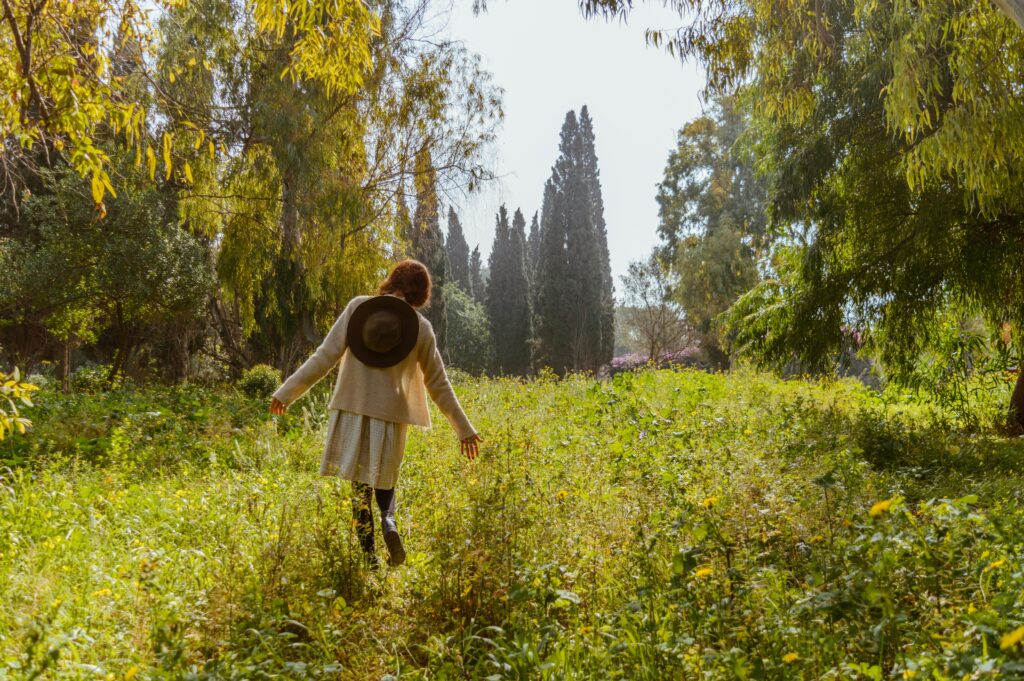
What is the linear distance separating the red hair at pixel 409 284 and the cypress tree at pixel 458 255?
155 ft

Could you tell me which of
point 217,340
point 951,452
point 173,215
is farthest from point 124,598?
point 217,340

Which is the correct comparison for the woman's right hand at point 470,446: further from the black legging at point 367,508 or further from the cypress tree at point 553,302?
the cypress tree at point 553,302

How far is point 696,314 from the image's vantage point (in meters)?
26.5

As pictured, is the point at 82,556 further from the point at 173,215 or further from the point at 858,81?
the point at 173,215

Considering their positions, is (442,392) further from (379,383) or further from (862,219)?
(862,219)

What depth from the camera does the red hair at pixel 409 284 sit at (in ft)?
14.0

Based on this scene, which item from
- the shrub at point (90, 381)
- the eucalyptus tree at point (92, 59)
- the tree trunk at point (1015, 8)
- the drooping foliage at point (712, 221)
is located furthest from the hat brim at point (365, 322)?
the drooping foliage at point (712, 221)

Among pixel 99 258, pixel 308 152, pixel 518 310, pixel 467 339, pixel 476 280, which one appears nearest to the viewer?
pixel 308 152

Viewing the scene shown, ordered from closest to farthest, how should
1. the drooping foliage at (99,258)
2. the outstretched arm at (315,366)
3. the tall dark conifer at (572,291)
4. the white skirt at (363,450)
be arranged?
the white skirt at (363,450) → the outstretched arm at (315,366) → the drooping foliage at (99,258) → the tall dark conifer at (572,291)

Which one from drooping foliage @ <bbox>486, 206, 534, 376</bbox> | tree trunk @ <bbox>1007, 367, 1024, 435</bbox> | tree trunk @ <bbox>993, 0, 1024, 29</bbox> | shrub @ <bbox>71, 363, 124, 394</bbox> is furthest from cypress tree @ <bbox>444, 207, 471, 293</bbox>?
tree trunk @ <bbox>993, 0, 1024, 29</bbox>

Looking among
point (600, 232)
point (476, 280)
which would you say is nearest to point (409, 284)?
point (600, 232)

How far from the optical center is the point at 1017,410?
9562mm

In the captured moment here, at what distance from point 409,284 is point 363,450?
106 cm

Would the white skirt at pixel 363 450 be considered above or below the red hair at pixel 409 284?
below
